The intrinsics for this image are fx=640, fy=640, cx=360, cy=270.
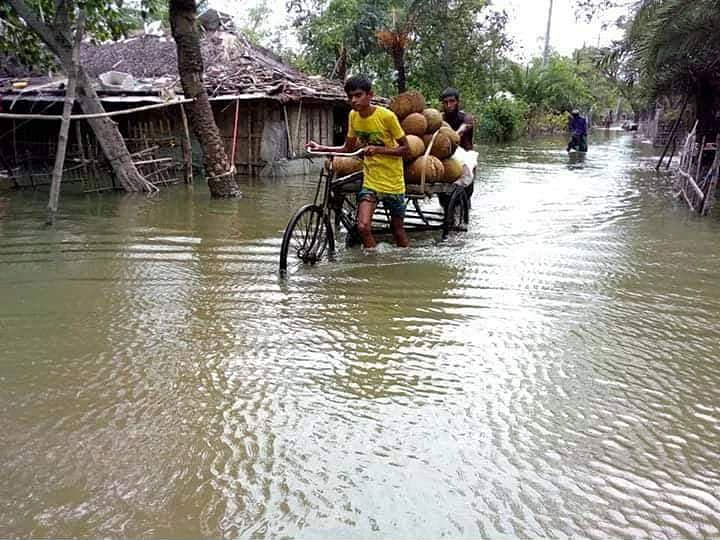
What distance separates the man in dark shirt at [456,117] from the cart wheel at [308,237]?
2.61m

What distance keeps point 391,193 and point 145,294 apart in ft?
8.15

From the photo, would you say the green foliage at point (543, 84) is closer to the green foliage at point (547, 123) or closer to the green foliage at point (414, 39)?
the green foliage at point (547, 123)

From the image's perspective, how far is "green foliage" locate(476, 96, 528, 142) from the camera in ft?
90.5

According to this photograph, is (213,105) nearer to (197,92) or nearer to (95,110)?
(95,110)

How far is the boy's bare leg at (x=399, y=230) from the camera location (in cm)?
676

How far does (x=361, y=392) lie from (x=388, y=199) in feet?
10.3

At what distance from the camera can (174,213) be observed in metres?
9.52

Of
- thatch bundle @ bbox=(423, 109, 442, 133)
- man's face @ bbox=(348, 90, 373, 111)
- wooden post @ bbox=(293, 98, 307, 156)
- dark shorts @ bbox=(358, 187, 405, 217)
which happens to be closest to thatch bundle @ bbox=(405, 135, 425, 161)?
thatch bundle @ bbox=(423, 109, 442, 133)

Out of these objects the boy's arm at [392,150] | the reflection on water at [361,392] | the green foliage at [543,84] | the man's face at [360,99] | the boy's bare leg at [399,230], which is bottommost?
the reflection on water at [361,392]

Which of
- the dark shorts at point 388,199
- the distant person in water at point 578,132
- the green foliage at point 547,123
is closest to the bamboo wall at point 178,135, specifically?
the dark shorts at point 388,199

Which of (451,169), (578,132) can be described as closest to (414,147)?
(451,169)

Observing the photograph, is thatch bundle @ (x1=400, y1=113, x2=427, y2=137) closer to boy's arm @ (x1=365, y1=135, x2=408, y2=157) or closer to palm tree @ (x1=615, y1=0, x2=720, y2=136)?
boy's arm @ (x1=365, y1=135, x2=408, y2=157)

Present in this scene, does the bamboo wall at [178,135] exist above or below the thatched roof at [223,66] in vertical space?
below

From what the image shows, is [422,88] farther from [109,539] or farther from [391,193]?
[109,539]
